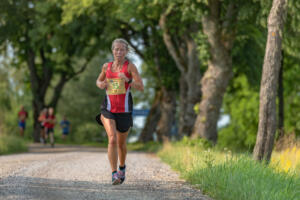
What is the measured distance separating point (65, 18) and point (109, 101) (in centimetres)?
1444

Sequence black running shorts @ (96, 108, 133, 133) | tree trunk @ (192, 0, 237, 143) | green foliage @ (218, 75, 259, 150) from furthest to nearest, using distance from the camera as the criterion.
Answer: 1. green foliage @ (218, 75, 259, 150)
2. tree trunk @ (192, 0, 237, 143)
3. black running shorts @ (96, 108, 133, 133)

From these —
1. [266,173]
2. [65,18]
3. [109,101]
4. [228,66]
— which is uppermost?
[65,18]

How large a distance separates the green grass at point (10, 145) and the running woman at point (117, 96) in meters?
9.85

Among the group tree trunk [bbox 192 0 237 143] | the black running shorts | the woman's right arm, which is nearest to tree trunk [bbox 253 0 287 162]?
the black running shorts

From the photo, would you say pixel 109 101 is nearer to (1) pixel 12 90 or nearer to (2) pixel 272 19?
(2) pixel 272 19

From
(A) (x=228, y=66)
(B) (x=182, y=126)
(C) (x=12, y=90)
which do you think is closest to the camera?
(A) (x=228, y=66)

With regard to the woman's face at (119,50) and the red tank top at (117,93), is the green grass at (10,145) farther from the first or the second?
the woman's face at (119,50)

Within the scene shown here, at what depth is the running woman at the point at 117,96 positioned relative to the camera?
7.34 metres

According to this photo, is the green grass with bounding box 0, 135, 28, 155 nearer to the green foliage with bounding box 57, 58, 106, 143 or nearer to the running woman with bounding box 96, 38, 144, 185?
the running woman with bounding box 96, 38, 144, 185

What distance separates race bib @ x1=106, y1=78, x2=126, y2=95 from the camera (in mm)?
7328

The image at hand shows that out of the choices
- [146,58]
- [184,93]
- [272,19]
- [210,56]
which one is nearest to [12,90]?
[146,58]

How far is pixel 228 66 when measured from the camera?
16.0 metres

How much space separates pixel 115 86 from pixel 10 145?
1138 cm

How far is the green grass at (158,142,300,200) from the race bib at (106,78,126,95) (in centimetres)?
190
